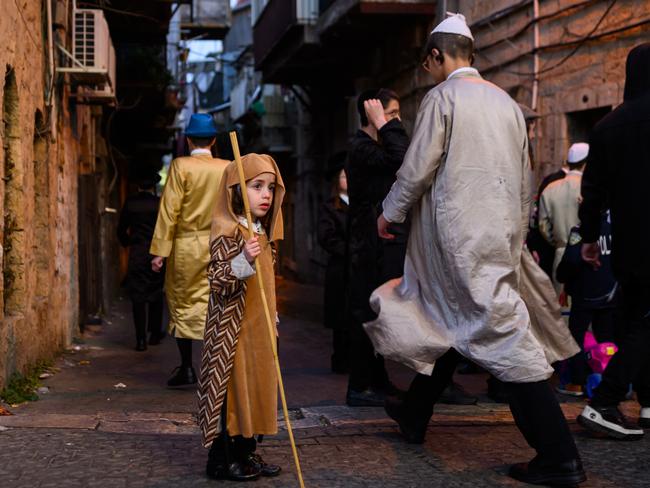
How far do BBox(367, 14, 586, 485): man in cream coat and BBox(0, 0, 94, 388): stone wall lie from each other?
3.06 metres

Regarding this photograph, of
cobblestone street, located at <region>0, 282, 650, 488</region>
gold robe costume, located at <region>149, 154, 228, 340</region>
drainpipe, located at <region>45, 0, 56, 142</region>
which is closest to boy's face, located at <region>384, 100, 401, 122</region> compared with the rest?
gold robe costume, located at <region>149, 154, 228, 340</region>

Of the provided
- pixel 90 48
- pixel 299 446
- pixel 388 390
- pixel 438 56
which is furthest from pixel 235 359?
pixel 90 48

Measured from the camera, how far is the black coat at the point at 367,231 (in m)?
6.41

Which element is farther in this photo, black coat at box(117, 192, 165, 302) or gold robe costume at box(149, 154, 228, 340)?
black coat at box(117, 192, 165, 302)

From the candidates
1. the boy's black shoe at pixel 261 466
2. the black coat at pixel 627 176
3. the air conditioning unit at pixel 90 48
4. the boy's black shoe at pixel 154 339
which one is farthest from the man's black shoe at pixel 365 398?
the air conditioning unit at pixel 90 48

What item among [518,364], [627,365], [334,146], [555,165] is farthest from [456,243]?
[334,146]

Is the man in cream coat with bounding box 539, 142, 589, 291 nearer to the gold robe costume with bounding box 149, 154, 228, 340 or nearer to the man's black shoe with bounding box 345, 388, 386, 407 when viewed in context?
the man's black shoe with bounding box 345, 388, 386, 407

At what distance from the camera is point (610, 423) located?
5379 mm

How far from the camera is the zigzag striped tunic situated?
4.56 m

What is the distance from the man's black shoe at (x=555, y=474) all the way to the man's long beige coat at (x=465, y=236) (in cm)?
37

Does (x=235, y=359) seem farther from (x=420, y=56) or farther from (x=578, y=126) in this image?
(x=420, y=56)

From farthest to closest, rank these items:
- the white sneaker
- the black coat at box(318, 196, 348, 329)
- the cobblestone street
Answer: the black coat at box(318, 196, 348, 329) < the white sneaker < the cobblestone street

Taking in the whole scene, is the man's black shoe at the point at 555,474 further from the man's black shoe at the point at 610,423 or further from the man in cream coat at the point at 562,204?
the man in cream coat at the point at 562,204

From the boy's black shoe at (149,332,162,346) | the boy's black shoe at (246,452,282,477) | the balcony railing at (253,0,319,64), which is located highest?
the balcony railing at (253,0,319,64)
